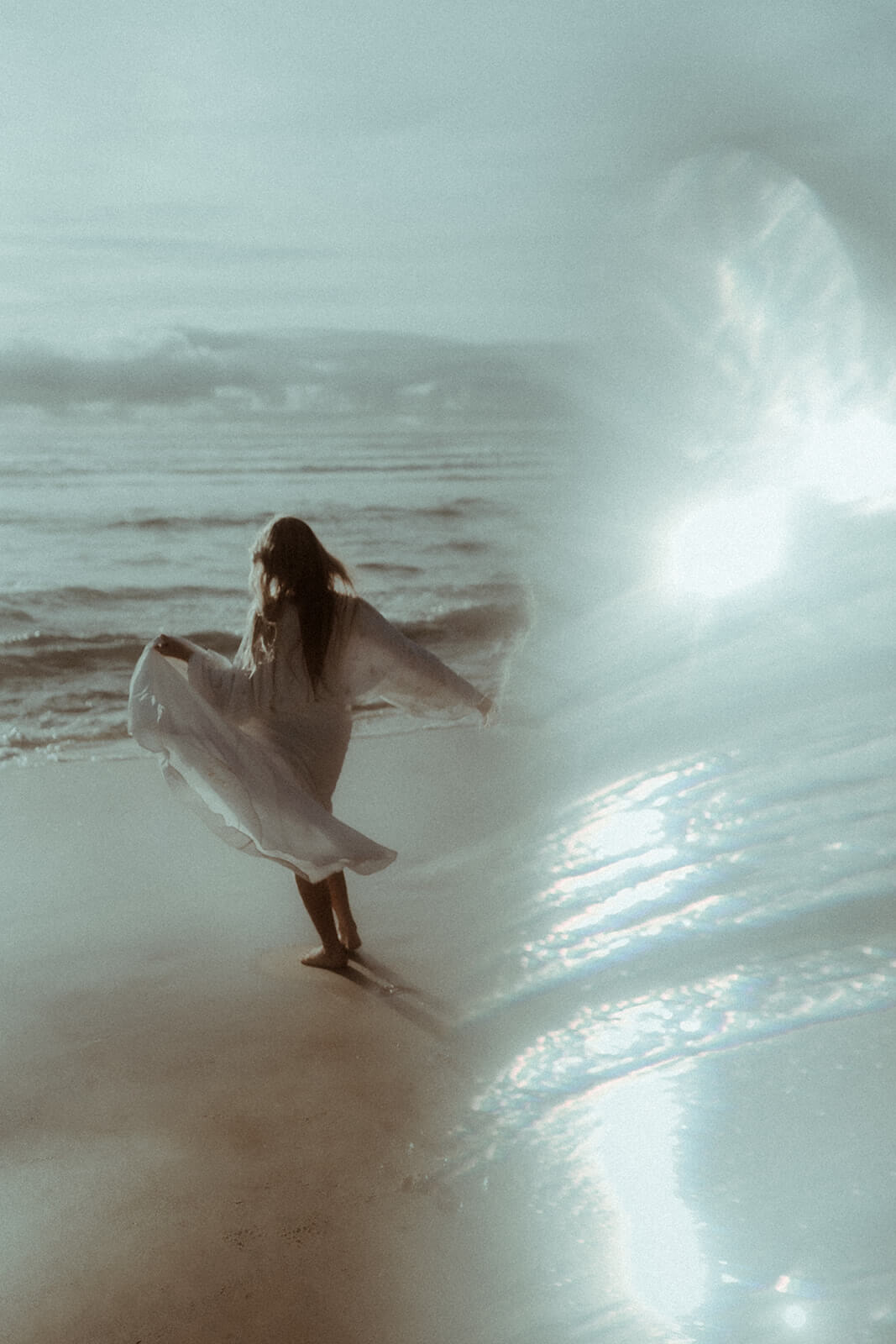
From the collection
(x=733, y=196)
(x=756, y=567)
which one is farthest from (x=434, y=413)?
(x=756, y=567)

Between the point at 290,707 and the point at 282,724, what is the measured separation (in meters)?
0.05

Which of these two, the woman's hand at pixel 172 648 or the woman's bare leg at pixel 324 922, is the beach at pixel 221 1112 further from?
the woman's hand at pixel 172 648

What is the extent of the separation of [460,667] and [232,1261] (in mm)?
6209

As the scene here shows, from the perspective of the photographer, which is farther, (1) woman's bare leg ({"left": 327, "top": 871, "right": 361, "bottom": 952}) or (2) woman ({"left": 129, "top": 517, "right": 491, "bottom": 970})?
(1) woman's bare leg ({"left": 327, "top": 871, "right": 361, "bottom": 952})

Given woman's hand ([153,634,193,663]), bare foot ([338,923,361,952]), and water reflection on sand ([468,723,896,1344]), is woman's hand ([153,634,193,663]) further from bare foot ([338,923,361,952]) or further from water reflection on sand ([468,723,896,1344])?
water reflection on sand ([468,723,896,1344])

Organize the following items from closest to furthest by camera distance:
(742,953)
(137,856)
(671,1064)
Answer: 1. (671,1064)
2. (742,953)
3. (137,856)

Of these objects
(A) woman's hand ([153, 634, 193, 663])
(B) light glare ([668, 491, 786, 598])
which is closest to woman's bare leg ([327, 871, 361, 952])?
(A) woman's hand ([153, 634, 193, 663])

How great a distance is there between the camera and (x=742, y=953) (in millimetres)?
2893

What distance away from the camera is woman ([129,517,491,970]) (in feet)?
10.9

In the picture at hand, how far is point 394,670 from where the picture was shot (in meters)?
3.48

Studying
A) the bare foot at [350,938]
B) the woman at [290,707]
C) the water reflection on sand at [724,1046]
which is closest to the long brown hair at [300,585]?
the woman at [290,707]

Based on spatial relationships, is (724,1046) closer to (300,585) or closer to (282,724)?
(282,724)

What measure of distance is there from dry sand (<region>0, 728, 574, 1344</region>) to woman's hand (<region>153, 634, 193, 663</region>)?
842 mm

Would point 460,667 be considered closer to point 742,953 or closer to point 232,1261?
point 742,953
